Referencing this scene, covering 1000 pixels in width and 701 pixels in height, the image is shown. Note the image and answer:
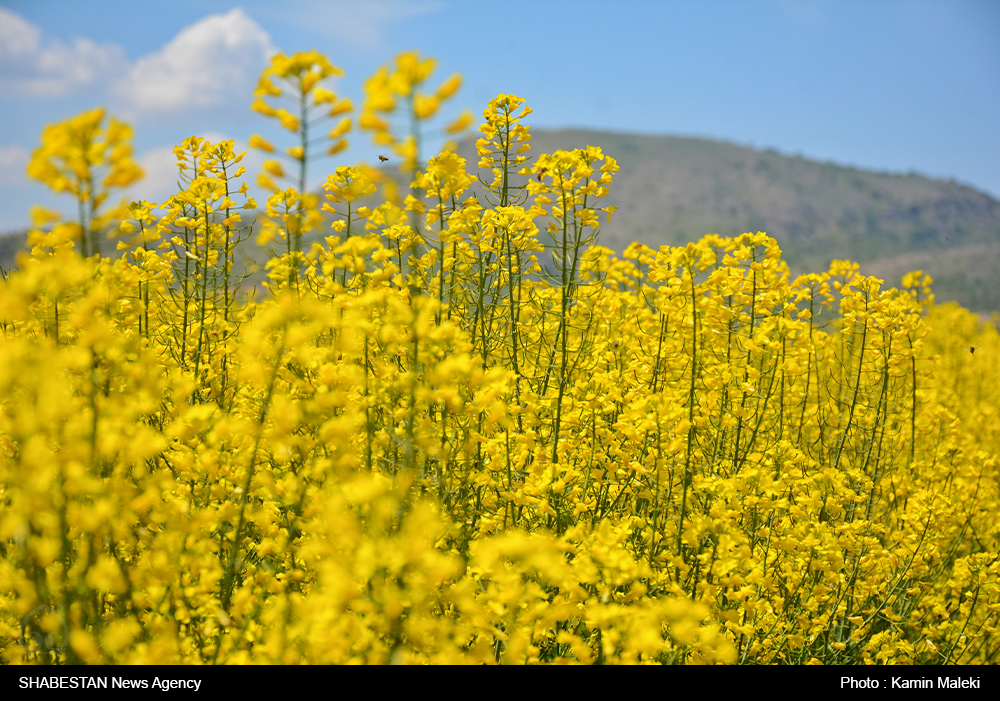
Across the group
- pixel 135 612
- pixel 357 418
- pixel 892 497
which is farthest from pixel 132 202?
pixel 892 497

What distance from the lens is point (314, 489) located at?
→ 106 inches

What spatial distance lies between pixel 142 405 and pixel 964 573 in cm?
607

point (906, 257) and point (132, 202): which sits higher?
point (906, 257)

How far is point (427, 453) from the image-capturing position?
266cm

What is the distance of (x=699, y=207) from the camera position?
193500mm

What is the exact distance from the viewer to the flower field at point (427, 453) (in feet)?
7.14

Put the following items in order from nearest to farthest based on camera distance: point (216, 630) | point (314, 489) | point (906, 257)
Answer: point (314, 489) → point (216, 630) → point (906, 257)

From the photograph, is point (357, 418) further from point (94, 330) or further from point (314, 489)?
point (94, 330)

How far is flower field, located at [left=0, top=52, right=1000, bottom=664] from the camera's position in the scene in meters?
2.18

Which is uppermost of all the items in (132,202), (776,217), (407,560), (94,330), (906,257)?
(776,217)

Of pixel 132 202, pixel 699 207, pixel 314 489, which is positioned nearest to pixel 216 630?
pixel 314 489
